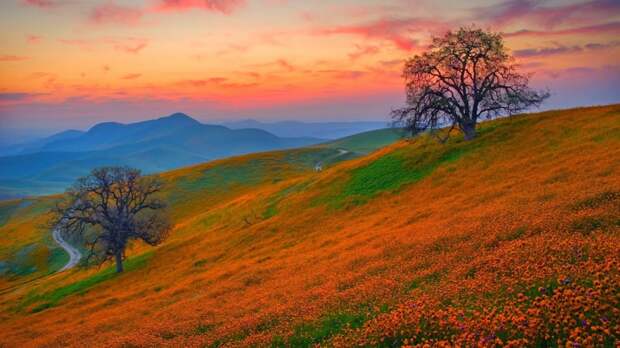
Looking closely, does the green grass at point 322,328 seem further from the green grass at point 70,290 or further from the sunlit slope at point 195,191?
the sunlit slope at point 195,191

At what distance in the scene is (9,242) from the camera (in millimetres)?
125688

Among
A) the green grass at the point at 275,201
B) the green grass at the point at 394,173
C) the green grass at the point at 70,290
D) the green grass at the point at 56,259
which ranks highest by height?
the green grass at the point at 394,173

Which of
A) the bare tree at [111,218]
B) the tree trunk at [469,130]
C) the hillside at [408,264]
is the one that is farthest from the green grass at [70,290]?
the tree trunk at [469,130]

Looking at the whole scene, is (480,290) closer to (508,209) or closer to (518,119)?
(508,209)

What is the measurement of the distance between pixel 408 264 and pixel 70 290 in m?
54.9

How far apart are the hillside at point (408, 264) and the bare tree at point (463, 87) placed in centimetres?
333

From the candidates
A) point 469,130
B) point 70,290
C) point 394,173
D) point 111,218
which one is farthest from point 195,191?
point 469,130

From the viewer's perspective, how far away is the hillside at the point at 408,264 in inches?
496

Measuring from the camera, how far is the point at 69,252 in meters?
106

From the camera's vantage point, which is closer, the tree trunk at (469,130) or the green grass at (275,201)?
the tree trunk at (469,130)

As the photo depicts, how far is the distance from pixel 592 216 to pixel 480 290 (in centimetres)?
821

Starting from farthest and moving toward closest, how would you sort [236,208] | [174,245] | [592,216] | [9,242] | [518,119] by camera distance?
1. [9,242]
2. [236,208]
3. [174,245]
4. [518,119]
5. [592,216]

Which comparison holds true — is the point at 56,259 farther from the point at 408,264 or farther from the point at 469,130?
the point at 408,264

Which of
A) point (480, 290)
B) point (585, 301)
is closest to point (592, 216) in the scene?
point (480, 290)
